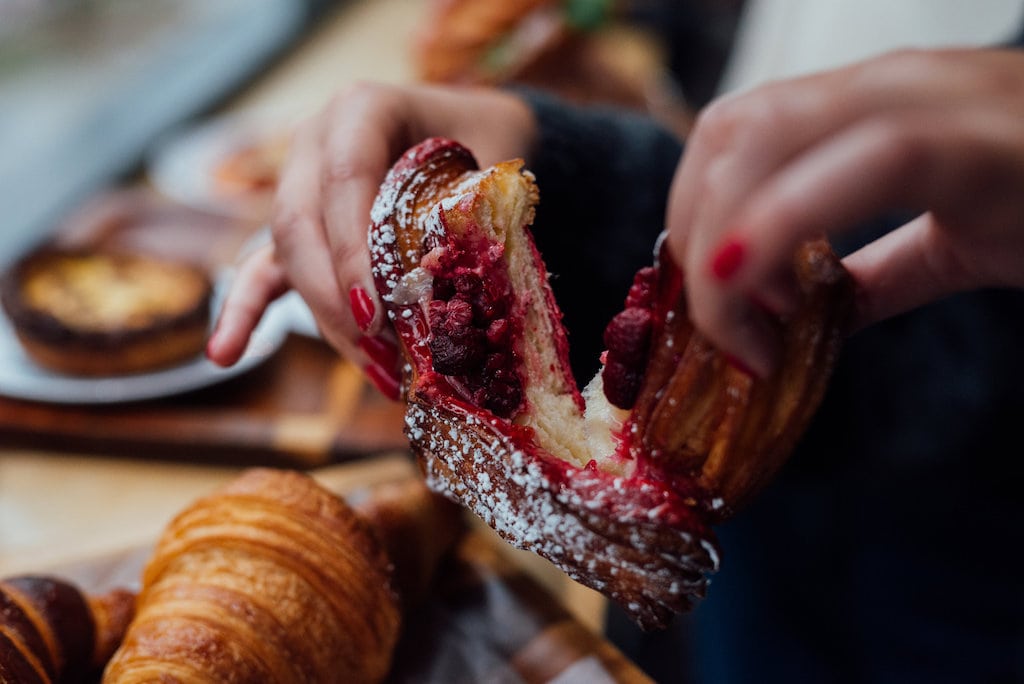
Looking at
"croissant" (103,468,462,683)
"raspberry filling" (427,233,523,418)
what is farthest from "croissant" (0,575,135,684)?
"raspberry filling" (427,233,523,418)

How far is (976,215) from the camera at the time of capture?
21.7 inches

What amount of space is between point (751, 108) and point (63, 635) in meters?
0.97

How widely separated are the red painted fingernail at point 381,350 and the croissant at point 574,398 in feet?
0.39

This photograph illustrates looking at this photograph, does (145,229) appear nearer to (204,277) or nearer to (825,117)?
(204,277)

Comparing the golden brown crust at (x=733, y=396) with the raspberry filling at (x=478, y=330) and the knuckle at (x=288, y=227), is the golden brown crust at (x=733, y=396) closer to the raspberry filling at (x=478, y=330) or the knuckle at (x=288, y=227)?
the raspberry filling at (x=478, y=330)

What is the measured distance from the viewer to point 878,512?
1.94 meters

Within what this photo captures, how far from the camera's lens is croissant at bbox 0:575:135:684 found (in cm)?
98

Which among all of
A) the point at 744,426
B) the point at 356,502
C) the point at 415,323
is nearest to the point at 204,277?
the point at 356,502

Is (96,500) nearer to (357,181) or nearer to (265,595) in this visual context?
(265,595)

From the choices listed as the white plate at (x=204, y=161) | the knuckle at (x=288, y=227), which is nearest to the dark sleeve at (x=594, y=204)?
the knuckle at (x=288, y=227)

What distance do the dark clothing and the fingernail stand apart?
1.38 feet

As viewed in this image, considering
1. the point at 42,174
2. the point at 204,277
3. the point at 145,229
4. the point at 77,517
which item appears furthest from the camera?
the point at 42,174

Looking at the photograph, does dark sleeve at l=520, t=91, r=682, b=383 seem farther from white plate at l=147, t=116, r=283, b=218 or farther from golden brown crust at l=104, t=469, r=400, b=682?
white plate at l=147, t=116, r=283, b=218

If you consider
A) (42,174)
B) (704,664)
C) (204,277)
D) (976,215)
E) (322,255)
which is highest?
(976,215)
